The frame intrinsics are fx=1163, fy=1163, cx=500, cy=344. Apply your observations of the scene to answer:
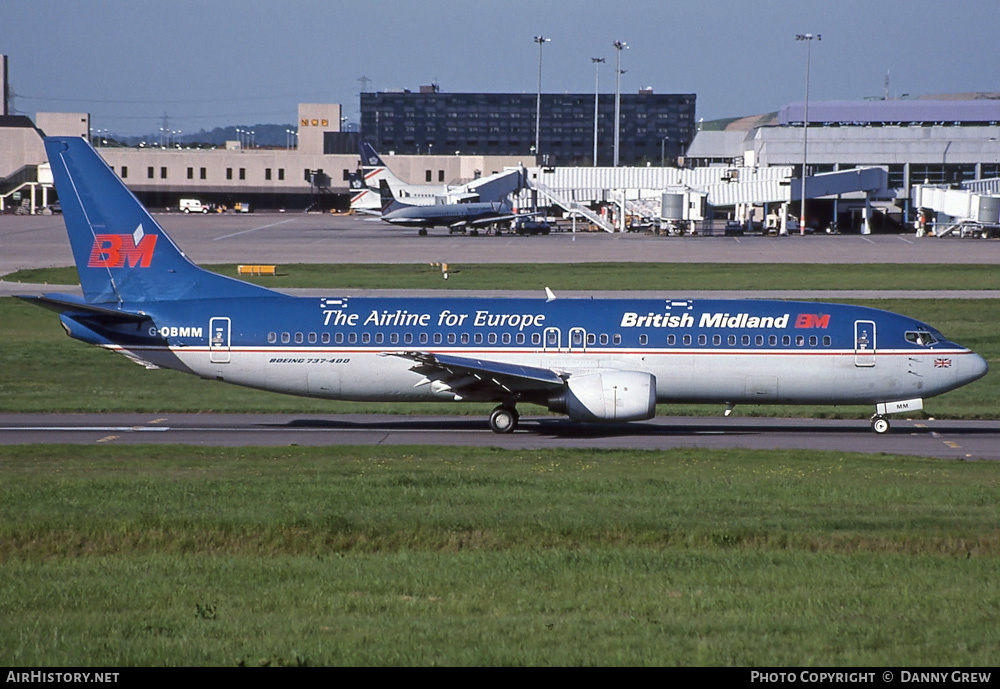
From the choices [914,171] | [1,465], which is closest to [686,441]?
[1,465]

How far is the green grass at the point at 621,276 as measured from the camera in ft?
223

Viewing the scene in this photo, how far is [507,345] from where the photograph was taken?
31.8 meters

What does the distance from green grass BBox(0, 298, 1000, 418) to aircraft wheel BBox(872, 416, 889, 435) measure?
3.85m

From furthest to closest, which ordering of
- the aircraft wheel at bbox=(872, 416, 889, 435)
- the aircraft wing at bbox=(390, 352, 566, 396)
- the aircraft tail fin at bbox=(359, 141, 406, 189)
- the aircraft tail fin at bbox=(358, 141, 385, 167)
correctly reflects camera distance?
1. the aircraft tail fin at bbox=(359, 141, 406, 189)
2. the aircraft tail fin at bbox=(358, 141, 385, 167)
3. the aircraft wheel at bbox=(872, 416, 889, 435)
4. the aircraft wing at bbox=(390, 352, 566, 396)

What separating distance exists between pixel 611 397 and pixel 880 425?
788 cm

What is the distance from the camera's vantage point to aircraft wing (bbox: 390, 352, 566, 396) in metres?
30.4

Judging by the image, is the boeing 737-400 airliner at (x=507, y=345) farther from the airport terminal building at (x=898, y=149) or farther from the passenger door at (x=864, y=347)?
the airport terminal building at (x=898, y=149)

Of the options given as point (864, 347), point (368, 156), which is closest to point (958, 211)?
point (368, 156)

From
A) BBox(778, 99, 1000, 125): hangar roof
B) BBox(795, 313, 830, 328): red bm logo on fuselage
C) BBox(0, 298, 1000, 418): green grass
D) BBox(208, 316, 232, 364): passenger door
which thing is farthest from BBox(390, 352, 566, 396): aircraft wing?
BBox(778, 99, 1000, 125): hangar roof

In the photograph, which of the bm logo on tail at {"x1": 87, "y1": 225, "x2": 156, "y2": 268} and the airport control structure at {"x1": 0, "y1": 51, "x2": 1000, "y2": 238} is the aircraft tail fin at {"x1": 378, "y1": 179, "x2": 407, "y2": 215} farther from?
the bm logo on tail at {"x1": 87, "y1": 225, "x2": 156, "y2": 268}

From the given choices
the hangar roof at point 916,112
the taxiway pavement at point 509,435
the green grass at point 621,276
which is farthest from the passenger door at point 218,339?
the hangar roof at point 916,112

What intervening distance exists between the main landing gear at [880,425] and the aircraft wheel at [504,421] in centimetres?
996
